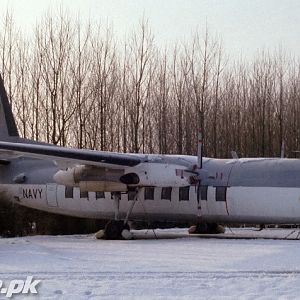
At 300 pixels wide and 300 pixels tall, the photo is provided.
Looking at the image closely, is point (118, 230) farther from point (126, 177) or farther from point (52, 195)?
point (52, 195)

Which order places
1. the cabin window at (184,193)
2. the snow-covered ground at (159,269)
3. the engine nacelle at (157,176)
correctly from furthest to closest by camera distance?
the cabin window at (184,193)
the engine nacelle at (157,176)
the snow-covered ground at (159,269)

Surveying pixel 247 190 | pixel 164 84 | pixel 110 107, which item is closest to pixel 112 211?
pixel 247 190

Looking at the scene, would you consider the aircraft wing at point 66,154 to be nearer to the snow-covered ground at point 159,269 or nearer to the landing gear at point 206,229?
the snow-covered ground at point 159,269

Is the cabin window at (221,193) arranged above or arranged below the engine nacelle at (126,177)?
below

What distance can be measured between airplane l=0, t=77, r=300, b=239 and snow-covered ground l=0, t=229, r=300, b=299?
5.34 ft

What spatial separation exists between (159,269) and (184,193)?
8427 millimetres

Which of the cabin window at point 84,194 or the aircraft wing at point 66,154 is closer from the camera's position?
the aircraft wing at point 66,154

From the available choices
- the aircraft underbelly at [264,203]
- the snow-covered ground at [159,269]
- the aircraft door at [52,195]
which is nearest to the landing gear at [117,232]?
the snow-covered ground at [159,269]

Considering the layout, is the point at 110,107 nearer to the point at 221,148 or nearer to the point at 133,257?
the point at 221,148

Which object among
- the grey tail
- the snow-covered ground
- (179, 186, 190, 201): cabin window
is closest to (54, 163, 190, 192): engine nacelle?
(179, 186, 190, 201): cabin window

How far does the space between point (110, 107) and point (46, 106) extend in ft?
13.7

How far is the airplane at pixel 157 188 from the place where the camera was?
19078 millimetres

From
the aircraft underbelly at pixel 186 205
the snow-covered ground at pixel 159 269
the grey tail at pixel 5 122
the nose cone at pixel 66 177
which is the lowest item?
the snow-covered ground at pixel 159 269

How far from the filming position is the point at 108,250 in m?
16.0
